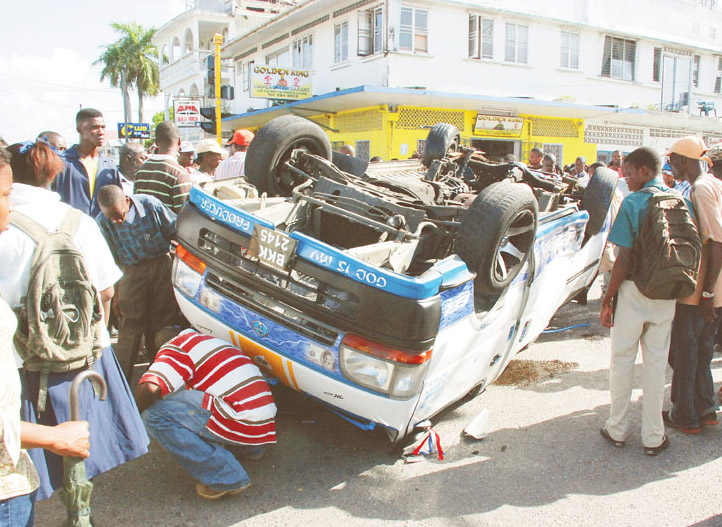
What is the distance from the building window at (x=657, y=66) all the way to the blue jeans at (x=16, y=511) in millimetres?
27176

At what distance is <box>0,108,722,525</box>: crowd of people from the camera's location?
199cm

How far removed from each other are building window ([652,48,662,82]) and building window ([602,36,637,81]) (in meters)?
1.39

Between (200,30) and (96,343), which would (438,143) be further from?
(200,30)

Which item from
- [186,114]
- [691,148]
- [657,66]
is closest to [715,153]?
[691,148]

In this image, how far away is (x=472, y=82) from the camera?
19344 mm

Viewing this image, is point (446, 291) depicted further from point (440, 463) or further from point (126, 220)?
point (126, 220)

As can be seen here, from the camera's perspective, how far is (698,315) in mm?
3816

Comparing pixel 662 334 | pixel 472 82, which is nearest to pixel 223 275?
pixel 662 334

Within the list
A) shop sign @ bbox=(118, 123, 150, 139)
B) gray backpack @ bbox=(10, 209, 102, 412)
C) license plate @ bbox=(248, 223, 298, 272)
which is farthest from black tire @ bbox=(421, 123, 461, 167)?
shop sign @ bbox=(118, 123, 150, 139)

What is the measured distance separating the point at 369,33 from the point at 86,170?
16.0 meters

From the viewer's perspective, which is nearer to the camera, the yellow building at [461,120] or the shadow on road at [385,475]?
the shadow on road at [385,475]

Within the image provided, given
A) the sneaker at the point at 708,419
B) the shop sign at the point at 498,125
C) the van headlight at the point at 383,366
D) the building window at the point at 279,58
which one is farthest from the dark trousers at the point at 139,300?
the building window at the point at 279,58

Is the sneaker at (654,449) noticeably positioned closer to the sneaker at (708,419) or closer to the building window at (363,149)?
the sneaker at (708,419)

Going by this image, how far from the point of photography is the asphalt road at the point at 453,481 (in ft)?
9.43
